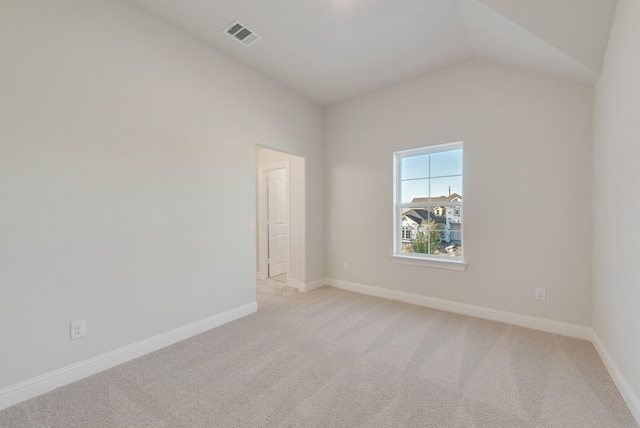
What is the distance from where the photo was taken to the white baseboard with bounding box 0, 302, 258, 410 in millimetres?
1670

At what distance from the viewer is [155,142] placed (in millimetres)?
2344

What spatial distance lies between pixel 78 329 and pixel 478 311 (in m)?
3.67

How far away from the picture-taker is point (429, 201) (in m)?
3.40

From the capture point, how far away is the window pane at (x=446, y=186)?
10.4ft

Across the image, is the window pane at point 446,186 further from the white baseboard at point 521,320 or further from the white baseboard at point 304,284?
the white baseboard at point 304,284

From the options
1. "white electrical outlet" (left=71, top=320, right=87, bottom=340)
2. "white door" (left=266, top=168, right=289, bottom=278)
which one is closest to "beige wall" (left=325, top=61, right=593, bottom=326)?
"white door" (left=266, top=168, right=289, bottom=278)

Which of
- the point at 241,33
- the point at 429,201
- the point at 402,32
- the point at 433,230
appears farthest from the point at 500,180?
the point at 241,33

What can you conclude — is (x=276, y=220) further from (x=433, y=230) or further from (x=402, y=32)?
(x=402, y=32)

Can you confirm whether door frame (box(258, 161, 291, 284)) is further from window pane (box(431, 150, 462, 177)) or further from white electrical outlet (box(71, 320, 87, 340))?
white electrical outlet (box(71, 320, 87, 340))

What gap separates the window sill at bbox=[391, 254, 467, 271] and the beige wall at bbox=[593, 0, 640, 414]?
1103 millimetres

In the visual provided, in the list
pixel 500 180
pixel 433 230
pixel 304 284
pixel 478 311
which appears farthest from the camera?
pixel 304 284

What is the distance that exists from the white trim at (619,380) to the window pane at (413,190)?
2.04 meters

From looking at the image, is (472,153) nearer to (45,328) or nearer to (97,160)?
(97,160)

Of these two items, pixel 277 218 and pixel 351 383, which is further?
pixel 277 218
